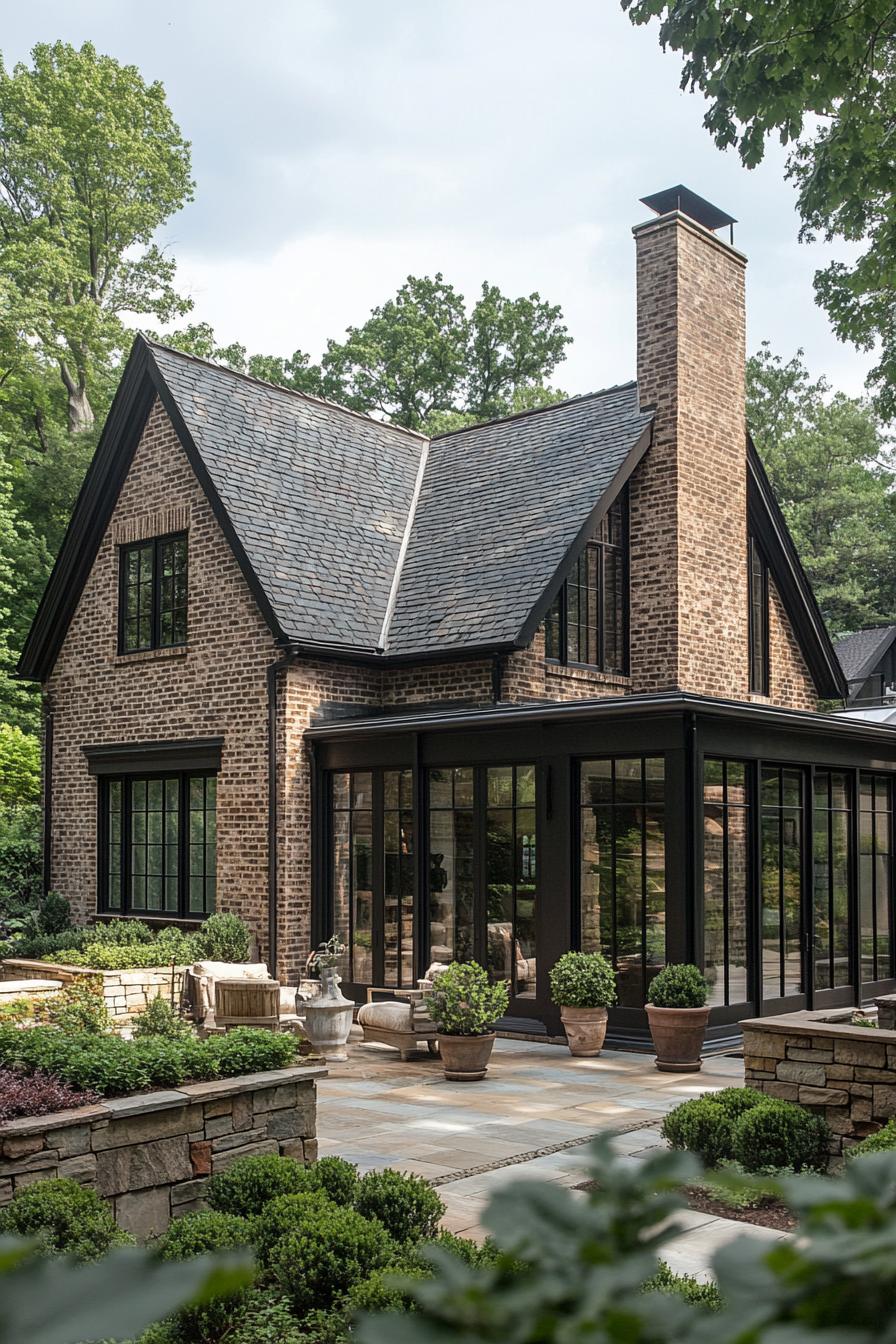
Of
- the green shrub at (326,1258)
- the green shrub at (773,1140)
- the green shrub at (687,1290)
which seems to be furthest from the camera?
the green shrub at (773,1140)

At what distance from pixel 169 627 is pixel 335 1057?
7.17m

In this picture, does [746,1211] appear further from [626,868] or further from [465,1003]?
[626,868]

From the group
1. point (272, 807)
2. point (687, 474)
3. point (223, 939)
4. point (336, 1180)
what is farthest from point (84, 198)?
point (336, 1180)

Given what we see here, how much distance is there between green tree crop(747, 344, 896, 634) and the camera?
39.3 meters

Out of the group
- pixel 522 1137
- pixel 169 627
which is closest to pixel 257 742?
pixel 169 627

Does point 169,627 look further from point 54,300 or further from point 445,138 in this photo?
point 54,300

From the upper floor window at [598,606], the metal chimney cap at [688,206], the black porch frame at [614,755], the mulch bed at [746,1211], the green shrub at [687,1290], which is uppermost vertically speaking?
the metal chimney cap at [688,206]

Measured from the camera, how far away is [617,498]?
1655 centimetres

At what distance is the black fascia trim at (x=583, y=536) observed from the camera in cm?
1432

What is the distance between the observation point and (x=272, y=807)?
1487 cm

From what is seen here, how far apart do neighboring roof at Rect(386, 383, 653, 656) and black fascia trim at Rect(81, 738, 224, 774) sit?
2.64 metres

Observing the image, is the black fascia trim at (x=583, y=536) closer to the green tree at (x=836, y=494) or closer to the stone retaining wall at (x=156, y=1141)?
the stone retaining wall at (x=156, y=1141)

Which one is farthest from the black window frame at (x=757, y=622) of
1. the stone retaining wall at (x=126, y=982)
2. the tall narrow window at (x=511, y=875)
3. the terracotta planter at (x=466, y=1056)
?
the stone retaining wall at (x=126, y=982)

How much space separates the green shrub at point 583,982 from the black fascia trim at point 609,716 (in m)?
2.30
